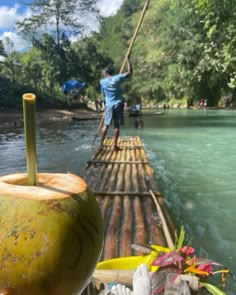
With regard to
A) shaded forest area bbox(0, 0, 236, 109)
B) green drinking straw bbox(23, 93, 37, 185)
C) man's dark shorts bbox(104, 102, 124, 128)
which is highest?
shaded forest area bbox(0, 0, 236, 109)

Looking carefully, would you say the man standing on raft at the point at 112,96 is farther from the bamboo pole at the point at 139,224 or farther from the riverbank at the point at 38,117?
the riverbank at the point at 38,117

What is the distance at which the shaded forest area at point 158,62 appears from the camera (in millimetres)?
19641

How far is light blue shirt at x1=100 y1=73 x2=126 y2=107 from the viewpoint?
6719 millimetres

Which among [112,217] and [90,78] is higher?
[90,78]

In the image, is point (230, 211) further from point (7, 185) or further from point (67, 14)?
point (67, 14)

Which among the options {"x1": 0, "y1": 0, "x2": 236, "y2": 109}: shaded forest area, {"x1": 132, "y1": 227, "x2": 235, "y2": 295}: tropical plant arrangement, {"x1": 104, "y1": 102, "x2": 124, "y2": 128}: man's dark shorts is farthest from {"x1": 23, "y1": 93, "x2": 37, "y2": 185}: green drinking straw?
{"x1": 0, "y1": 0, "x2": 236, "y2": 109}: shaded forest area

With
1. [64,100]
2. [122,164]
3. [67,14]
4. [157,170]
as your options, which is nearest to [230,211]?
[122,164]

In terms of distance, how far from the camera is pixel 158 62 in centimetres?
3984

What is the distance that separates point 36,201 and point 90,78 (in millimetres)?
30497

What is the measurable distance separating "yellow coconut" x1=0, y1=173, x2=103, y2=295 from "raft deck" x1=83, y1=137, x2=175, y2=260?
4.78 feet

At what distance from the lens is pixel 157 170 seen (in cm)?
645

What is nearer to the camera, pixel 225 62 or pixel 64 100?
pixel 225 62

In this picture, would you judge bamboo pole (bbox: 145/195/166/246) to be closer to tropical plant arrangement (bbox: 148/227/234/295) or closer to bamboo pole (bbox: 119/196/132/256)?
bamboo pole (bbox: 119/196/132/256)

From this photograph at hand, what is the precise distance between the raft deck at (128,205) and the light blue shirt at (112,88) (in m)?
1.28
